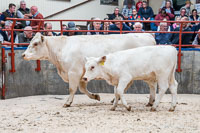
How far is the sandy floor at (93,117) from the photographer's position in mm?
5766

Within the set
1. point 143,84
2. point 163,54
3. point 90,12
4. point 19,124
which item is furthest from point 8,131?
point 90,12

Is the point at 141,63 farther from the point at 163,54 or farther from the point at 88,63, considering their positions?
the point at 88,63

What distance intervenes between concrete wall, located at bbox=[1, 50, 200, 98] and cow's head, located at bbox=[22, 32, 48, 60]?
1.33 metres

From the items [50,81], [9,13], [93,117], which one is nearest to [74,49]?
[93,117]

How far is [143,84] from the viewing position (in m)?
10.1

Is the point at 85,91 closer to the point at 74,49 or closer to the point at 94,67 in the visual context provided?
the point at 74,49

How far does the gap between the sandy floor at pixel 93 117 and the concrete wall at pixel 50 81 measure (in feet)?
2.04

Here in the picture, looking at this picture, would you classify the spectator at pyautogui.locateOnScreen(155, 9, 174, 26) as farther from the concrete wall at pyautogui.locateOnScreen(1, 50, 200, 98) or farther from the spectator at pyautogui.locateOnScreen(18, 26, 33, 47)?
the spectator at pyautogui.locateOnScreen(18, 26, 33, 47)

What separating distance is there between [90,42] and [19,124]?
2668 millimetres

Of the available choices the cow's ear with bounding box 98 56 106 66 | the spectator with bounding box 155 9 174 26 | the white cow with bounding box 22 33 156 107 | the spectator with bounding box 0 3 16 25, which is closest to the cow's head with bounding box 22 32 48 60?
the white cow with bounding box 22 33 156 107

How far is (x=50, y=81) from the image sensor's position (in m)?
9.83

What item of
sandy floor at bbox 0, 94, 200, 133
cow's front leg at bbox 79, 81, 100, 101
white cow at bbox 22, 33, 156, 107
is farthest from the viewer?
cow's front leg at bbox 79, 81, 100, 101

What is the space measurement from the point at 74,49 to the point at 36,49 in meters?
0.82

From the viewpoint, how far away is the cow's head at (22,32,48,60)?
26.3 feet
